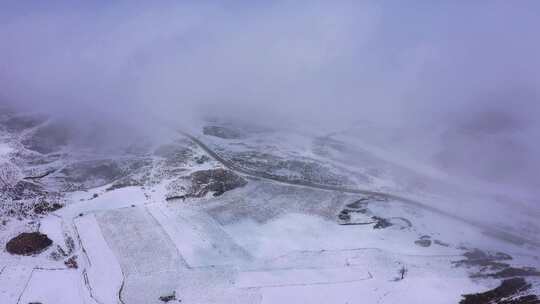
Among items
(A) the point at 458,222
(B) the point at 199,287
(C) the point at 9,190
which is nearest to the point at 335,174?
(A) the point at 458,222

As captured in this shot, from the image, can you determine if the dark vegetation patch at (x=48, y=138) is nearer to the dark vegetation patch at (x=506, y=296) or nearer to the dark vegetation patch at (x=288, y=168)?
the dark vegetation patch at (x=288, y=168)

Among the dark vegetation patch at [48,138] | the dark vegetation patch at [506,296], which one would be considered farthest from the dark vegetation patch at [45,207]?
the dark vegetation patch at [506,296]

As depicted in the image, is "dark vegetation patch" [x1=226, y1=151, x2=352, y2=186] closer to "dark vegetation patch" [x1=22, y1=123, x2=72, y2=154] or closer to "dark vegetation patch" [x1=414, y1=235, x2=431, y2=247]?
"dark vegetation patch" [x1=414, y1=235, x2=431, y2=247]

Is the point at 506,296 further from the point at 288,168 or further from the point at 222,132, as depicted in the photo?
the point at 222,132

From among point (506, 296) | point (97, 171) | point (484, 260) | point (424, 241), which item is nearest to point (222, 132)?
point (97, 171)

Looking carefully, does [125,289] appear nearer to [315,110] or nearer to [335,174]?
[335,174]

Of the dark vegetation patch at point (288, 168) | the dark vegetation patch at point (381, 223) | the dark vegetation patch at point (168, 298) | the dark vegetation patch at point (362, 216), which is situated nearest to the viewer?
the dark vegetation patch at point (168, 298)
